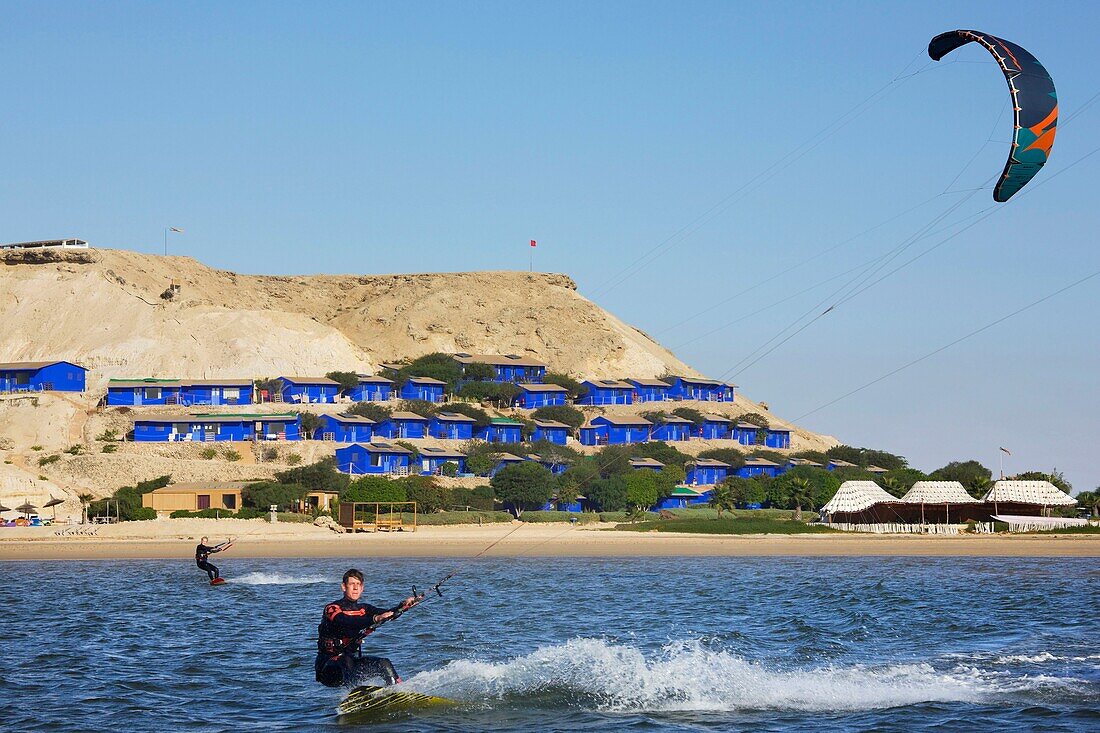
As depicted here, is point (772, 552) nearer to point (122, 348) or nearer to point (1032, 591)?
point (1032, 591)

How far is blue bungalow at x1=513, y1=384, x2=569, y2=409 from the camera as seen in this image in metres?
97.8

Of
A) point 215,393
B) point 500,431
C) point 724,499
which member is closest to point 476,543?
point 724,499

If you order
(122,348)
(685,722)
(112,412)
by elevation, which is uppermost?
(122,348)

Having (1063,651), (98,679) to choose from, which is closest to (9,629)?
(98,679)

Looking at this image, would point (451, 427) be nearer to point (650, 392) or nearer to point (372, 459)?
point (372, 459)

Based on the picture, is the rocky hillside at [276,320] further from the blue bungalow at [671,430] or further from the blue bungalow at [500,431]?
the blue bungalow at [671,430]

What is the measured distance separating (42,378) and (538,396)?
3612cm

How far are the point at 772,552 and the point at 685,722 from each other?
101ft

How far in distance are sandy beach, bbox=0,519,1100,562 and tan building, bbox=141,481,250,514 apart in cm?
653

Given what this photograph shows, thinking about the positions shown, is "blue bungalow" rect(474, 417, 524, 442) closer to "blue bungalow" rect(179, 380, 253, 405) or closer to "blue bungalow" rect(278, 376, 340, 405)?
"blue bungalow" rect(278, 376, 340, 405)

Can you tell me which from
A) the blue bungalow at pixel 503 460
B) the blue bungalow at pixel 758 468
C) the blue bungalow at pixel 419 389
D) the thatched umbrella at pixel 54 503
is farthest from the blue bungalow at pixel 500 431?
the thatched umbrella at pixel 54 503

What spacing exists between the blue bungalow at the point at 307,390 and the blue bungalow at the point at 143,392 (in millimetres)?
7046

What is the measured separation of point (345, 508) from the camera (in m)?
52.8

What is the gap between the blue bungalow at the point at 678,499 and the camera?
240 feet
